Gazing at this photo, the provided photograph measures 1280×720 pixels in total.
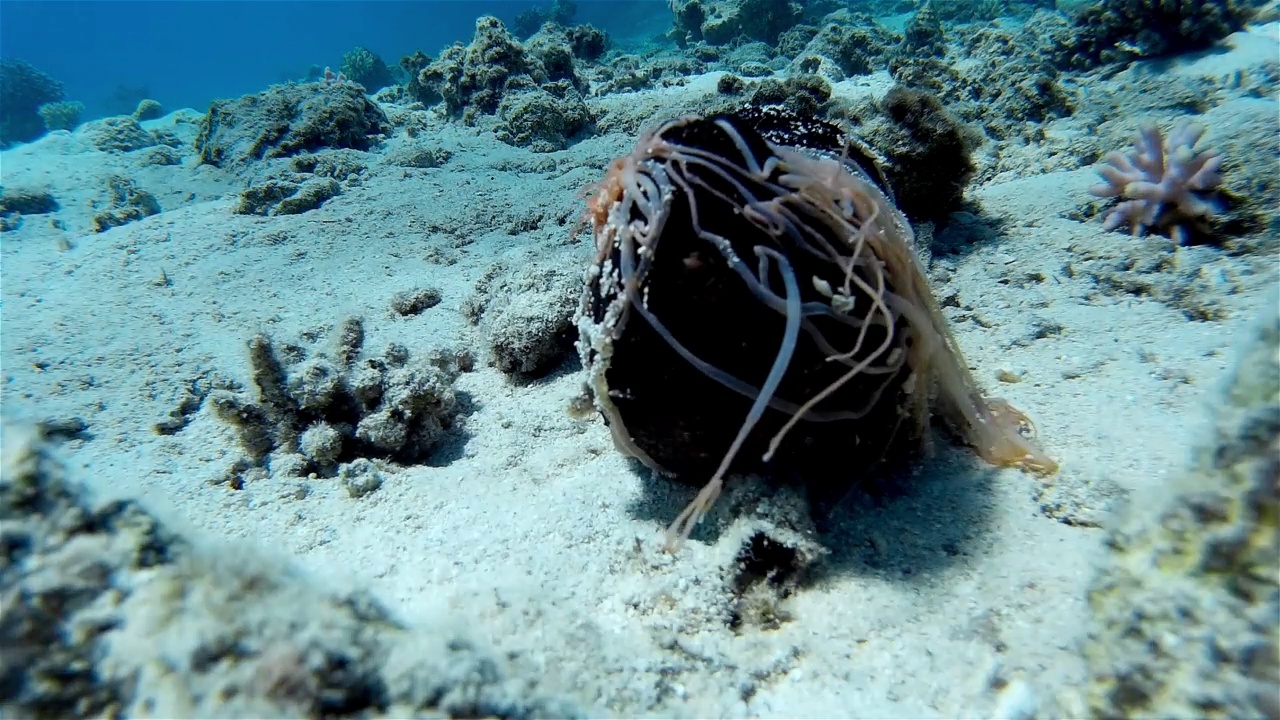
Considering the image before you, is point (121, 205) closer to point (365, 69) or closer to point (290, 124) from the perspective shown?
point (290, 124)

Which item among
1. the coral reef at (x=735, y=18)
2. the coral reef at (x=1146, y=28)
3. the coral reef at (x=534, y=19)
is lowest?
the coral reef at (x=1146, y=28)

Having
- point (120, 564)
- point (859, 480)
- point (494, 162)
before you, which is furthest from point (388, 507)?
point (494, 162)

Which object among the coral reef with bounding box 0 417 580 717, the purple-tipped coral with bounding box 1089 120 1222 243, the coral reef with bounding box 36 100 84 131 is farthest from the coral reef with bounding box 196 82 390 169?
the coral reef with bounding box 36 100 84 131

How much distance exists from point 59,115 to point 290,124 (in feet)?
65.9

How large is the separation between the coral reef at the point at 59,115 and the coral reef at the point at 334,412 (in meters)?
27.1

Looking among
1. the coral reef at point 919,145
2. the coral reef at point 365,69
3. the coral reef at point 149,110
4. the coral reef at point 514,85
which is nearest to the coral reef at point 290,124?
the coral reef at point 514,85

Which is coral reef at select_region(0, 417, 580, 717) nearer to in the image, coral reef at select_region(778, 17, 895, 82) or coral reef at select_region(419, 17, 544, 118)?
coral reef at select_region(419, 17, 544, 118)

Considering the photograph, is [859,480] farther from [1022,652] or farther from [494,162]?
[494,162]

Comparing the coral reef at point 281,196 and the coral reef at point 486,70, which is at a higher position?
the coral reef at point 486,70

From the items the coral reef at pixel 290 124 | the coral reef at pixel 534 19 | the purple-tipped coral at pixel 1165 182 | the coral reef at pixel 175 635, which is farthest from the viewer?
the coral reef at pixel 534 19

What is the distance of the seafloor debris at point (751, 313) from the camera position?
6.36 feet

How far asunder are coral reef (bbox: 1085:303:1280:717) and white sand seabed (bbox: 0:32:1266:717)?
0.23 metres

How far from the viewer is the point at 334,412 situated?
3.33m

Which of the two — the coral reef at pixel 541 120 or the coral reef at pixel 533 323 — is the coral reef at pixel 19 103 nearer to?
the coral reef at pixel 541 120
